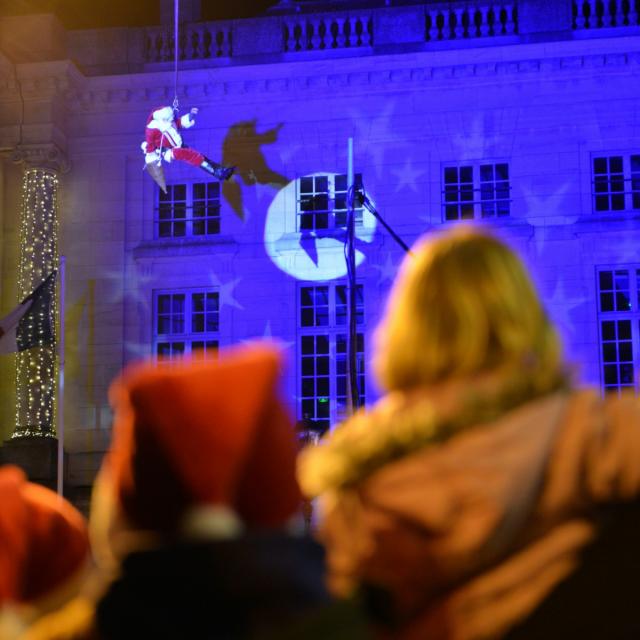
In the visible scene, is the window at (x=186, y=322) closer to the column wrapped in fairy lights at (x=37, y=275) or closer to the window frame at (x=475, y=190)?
the column wrapped in fairy lights at (x=37, y=275)

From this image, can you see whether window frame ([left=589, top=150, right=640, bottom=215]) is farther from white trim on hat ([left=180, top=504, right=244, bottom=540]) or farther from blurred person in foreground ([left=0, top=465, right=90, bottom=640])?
white trim on hat ([left=180, top=504, right=244, bottom=540])

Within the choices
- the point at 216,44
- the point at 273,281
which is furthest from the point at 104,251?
the point at 216,44

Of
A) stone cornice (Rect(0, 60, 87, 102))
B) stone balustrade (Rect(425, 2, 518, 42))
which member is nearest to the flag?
stone cornice (Rect(0, 60, 87, 102))

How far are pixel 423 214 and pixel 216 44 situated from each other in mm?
4988

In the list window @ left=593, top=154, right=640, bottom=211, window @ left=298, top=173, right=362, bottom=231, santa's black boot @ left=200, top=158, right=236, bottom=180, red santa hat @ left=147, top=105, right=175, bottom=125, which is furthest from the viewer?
window @ left=298, top=173, right=362, bottom=231

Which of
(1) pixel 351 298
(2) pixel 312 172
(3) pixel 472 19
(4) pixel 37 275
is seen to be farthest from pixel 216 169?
(3) pixel 472 19

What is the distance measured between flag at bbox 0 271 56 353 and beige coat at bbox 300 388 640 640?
14.3 meters

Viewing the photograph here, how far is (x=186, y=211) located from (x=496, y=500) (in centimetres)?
1672

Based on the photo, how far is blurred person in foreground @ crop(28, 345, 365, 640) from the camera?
1469 mm

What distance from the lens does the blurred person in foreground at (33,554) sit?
6.20 ft

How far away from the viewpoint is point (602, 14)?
703 inches

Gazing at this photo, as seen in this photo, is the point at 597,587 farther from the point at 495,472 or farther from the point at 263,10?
the point at 263,10

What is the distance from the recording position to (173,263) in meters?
17.8

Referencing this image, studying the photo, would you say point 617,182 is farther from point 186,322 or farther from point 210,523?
point 210,523
